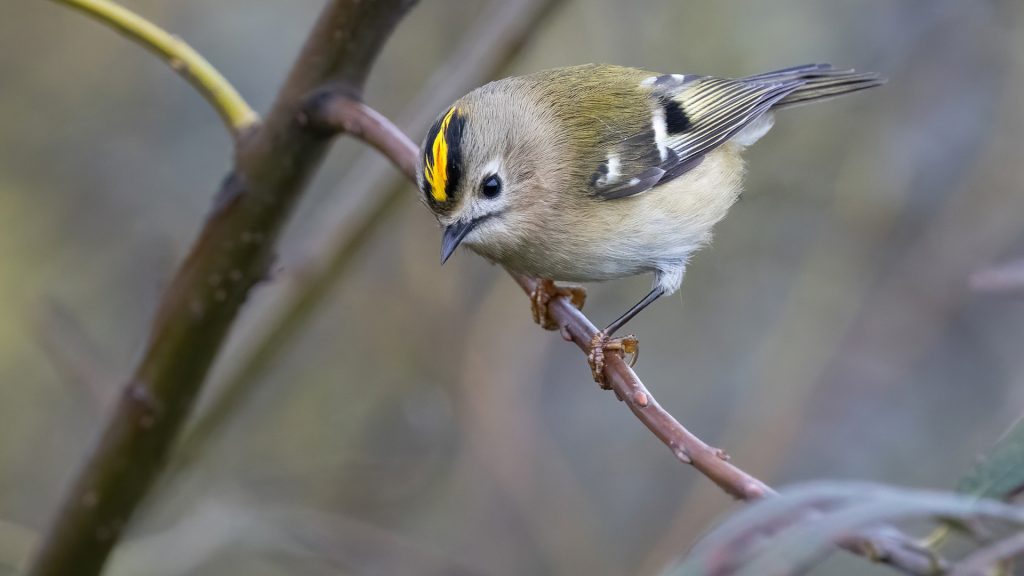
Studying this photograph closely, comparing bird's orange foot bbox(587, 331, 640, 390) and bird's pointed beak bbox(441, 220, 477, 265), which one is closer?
bird's orange foot bbox(587, 331, 640, 390)

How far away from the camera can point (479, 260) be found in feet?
12.5

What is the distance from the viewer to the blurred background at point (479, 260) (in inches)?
131

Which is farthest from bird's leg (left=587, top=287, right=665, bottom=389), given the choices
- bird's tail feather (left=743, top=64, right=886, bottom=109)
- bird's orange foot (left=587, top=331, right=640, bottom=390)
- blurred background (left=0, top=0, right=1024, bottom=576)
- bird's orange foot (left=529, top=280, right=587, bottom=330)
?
blurred background (left=0, top=0, right=1024, bottom=576)

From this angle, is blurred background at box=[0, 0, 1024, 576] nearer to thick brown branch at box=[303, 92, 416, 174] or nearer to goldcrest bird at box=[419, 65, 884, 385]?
goldcrest bird at box=[419, 65, 884, 385]

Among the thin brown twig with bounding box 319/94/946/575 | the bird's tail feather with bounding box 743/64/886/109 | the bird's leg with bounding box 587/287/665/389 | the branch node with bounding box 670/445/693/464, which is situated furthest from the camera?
the bird's tail feather with bounding box 743/64/886/109

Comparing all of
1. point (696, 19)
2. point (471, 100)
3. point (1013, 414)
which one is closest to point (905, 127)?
point (696, 19)

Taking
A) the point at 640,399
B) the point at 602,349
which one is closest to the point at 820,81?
the point at 602,349

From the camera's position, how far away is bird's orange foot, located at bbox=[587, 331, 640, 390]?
1.68 m

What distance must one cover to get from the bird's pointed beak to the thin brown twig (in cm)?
24

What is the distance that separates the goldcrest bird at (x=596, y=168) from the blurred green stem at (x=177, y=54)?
367 millimetres

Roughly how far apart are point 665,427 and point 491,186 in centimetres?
109

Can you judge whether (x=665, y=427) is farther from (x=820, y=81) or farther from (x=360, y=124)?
(x=820, y=81)

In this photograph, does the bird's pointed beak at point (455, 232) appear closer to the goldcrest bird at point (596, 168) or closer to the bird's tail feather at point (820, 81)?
the goldcrest bird at point (596, 168)

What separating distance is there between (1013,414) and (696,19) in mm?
1748
